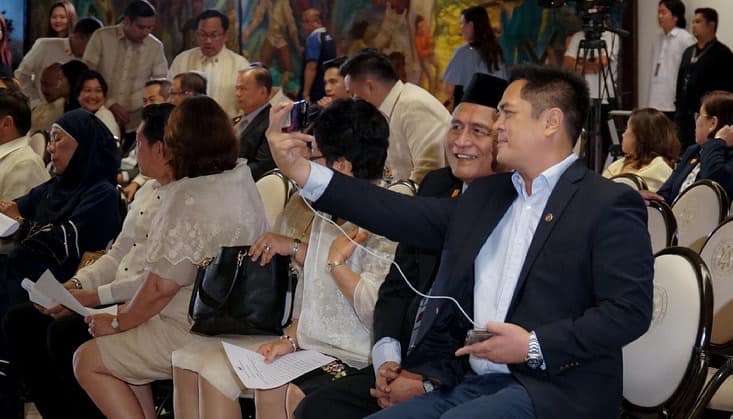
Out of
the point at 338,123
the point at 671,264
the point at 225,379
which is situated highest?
the point at 338,123

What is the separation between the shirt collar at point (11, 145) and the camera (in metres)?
5.52

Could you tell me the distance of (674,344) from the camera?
293 cm

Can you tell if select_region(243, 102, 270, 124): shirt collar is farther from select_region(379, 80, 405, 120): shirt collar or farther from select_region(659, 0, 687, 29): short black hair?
select_region(659, 0, 687, 29): short black hair

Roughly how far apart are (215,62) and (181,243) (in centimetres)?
503

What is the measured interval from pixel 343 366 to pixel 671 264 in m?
1.04

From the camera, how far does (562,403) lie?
97.0 inches

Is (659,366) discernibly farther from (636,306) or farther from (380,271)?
(380,271)

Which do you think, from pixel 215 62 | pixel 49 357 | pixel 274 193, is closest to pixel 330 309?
pixel 274 193

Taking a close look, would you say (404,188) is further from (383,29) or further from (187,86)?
(383,29)

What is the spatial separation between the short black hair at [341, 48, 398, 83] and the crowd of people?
0.04 ft

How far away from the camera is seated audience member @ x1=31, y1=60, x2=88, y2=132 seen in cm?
862

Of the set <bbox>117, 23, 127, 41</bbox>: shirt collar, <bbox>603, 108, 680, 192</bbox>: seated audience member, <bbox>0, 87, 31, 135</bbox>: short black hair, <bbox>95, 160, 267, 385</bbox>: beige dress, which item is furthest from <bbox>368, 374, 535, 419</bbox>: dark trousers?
<bbox>117, 23, 127, 41</bbox>: shirt collar

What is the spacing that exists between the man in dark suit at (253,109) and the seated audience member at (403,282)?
2993 millimetres

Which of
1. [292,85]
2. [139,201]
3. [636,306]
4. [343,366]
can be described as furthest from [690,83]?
[636,306]
